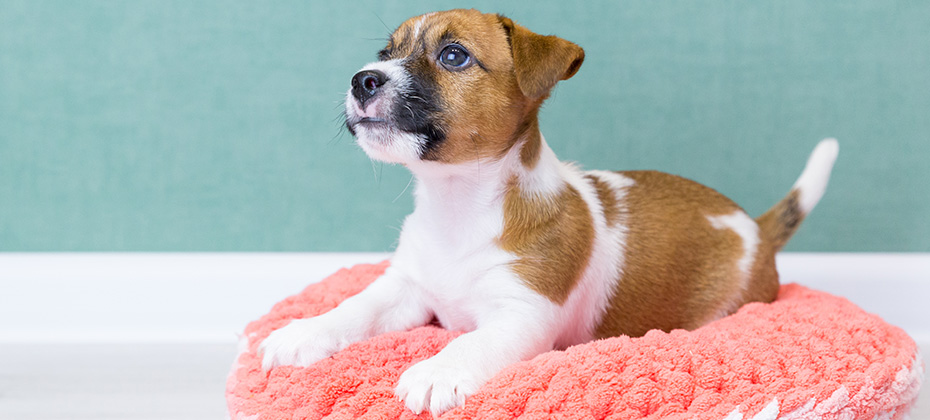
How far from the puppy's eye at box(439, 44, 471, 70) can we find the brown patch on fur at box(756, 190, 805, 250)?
120 centimetres

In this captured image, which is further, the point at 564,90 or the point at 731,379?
the point at 564,90

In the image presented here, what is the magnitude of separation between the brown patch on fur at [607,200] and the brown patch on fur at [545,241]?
7.0 inches

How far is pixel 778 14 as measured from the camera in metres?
2.95

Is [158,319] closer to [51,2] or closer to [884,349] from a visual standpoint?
[51,2]

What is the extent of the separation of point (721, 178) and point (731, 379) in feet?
5.44

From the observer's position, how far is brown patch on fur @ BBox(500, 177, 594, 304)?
5.67 feet

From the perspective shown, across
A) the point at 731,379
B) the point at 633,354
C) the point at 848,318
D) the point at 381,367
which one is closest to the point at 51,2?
the point at 381,367

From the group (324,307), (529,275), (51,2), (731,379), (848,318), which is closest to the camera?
(731,379)

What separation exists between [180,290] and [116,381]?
666 millimetres

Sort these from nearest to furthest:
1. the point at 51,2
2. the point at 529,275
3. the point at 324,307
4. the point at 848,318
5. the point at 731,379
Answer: the point at 731,379 < the point at 529,275 < the point at 848,318 < the point at 324,307 < the point at 51,2

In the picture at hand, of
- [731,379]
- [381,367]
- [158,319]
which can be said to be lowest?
[731,379]

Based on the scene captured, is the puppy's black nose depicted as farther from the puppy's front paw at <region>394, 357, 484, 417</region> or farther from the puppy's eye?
the puppy's front paw at <region>394, 357, 484, 417</region>

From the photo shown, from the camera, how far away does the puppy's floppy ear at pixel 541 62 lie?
5.38ft

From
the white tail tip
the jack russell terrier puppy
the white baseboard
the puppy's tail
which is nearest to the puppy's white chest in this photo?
the jack russell terrier puppy
